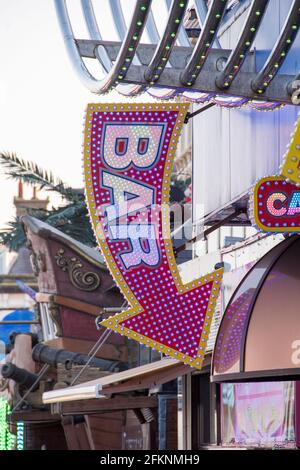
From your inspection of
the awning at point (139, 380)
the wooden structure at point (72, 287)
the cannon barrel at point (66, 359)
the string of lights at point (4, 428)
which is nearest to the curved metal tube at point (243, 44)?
the awning at point (139, 380)

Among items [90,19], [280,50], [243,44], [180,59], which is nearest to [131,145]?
[90,19]

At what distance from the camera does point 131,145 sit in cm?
1781

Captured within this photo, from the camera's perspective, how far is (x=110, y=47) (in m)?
16.5

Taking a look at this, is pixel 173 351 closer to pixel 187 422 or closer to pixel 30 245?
pixel 187 422

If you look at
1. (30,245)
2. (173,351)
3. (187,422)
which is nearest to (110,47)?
(173,351)

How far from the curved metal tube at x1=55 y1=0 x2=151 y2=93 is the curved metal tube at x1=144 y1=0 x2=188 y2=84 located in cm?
24

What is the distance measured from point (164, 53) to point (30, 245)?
2306cm

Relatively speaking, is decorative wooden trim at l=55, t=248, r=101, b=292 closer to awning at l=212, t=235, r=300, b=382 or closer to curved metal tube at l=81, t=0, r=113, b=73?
curved metal tube at l=81, t=0, r=113, b=73

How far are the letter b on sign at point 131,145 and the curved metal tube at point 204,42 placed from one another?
6.07ft

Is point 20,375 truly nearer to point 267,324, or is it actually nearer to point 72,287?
point 72,287

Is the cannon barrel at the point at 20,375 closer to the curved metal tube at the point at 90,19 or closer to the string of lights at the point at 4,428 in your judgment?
the string of lights at the point at 4,428

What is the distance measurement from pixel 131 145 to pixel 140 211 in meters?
0.93

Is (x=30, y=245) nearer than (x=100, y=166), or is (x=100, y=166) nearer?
(x=100, y=166)

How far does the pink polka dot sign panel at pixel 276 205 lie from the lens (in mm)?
14828
